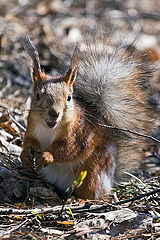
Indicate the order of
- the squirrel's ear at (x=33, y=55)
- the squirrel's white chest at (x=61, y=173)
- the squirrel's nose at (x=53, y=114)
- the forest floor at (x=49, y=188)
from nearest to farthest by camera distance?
the forest floor at (x=49, y=188) → the squirrel's nose at (x=53, y=114) → the squirrel's ear at (x=33, y=55) → the squirrel's white chest at (x=61, y=173)

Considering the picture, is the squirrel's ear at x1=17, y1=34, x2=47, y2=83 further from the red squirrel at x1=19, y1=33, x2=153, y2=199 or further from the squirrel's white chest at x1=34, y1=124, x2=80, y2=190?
the squirrel's white chest at x1=34, y1=124, x2=80, y2=190

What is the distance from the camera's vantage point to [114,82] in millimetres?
3471

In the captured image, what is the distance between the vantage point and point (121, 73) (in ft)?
11.4

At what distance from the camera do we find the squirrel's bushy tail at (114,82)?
11.3 ft

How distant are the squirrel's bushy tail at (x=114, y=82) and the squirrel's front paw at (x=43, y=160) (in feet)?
2.00

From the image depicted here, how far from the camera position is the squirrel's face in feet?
9.53

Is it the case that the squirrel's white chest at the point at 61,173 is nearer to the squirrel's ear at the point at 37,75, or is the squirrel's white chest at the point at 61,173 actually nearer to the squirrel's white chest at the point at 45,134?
the squirrel's white chest at the point at 45,134

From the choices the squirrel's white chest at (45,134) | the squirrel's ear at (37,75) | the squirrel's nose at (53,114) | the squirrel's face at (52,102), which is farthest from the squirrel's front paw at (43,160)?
the squirrel's ear at (37,75)

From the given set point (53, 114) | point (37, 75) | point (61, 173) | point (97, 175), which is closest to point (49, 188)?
point (61, 173)

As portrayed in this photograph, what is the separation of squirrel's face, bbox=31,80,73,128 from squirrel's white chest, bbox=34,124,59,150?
0.38ft

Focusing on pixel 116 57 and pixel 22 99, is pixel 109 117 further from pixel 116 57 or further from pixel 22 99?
pixel 22 99

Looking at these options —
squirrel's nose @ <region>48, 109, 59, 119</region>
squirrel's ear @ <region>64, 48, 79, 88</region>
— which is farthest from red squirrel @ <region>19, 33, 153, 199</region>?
squirrel's nose @ <region>48, 109, 59, 119</region>

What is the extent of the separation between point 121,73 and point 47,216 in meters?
1.34

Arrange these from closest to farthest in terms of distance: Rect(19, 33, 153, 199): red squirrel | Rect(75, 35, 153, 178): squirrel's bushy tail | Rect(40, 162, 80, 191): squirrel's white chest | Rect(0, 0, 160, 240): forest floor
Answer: Rect(0, 0, 160, 240): forest floor
Rect(19, 33, 153, 199): red squirrel
Rect(40, 162, 80, 191): squirrel's white chest
Rect(75, 35, 153, 178): squirrel's bushy tail
